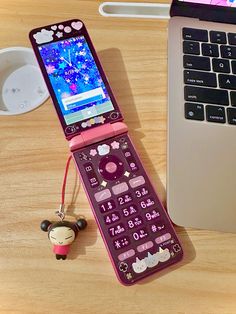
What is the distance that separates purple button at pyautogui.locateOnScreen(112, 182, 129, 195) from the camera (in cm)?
43

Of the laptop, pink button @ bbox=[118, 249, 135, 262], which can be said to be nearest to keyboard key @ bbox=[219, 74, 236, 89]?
the laptop

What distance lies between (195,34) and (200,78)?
0.07 metres

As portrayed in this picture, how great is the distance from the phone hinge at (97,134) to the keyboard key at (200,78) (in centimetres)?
10

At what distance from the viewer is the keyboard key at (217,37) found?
505 mm

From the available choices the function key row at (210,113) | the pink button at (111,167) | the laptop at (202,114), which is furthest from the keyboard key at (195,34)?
the pink button at (111,167)

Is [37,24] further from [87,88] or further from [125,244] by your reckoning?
[125,244]

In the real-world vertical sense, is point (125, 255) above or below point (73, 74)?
below

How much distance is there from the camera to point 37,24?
22.0 inches

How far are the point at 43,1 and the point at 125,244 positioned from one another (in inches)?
15.5

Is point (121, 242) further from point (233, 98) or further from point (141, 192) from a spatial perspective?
point (233, 98)

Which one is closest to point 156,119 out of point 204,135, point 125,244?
point 204,135

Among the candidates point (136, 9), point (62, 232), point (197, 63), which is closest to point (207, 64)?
point (197, 63)

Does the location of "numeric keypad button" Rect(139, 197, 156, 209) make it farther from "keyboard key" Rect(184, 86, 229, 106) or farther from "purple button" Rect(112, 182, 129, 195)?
"keyboard key" Rect(184, 86, 229, 106)

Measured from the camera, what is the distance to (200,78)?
479 millimetres
